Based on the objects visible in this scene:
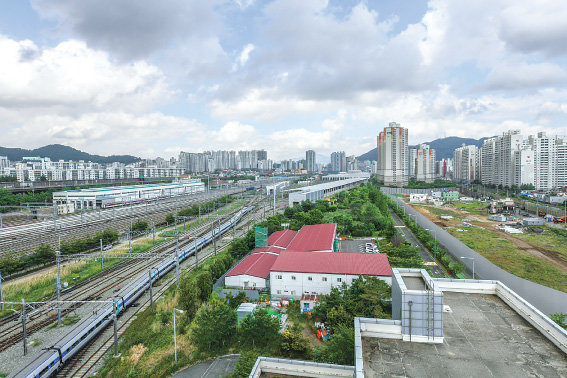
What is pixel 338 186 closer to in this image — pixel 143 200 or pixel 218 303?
pixel 143 200

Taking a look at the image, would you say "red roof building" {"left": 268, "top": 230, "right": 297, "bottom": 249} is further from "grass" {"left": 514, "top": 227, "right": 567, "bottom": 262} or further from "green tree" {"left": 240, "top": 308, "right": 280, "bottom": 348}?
"grass" {"left": 514, "top": 227, "right": 567, "bottom": 262}

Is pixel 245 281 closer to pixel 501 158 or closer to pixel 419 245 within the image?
pixel 419 245

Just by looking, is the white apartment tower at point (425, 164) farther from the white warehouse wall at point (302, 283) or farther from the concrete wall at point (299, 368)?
the concrete wall at point (299, 368)

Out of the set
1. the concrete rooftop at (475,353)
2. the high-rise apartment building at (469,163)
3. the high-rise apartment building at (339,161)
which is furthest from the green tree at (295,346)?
the high-rise apartment building at (339,161)

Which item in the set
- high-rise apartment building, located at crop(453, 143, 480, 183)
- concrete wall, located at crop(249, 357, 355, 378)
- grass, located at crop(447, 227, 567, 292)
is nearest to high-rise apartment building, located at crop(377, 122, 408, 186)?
high-rise apartment building, located at crop(453, 143, 480, 183)

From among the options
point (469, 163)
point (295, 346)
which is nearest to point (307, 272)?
point (295, 346)

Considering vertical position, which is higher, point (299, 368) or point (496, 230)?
point (299, 368)
